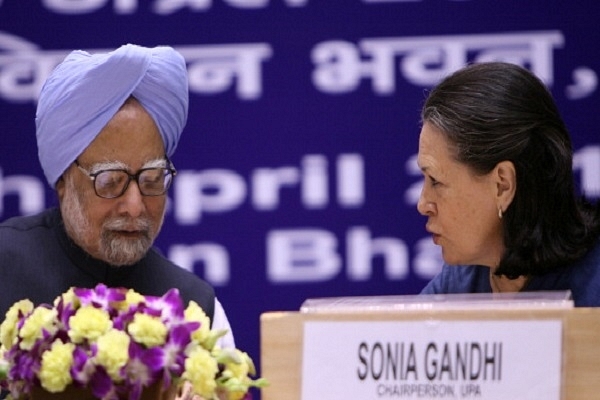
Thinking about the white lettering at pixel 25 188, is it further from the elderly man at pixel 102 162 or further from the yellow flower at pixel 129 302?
the yellow flower at pixel 129 302

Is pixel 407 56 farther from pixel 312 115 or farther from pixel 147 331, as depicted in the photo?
pixel 147 331

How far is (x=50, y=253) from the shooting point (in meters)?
2.91

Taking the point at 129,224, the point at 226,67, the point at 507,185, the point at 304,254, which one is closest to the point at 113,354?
the point at 129,224

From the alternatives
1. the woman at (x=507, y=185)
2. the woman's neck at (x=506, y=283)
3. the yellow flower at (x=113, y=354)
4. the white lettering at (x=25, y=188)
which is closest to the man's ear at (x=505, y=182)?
the woman at (x=507, y=185)

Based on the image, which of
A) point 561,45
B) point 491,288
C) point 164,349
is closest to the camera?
point 164,349

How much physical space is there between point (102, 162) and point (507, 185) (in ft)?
3.13

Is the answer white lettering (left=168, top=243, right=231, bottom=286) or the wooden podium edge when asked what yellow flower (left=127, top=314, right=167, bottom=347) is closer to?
the wooden podium edge

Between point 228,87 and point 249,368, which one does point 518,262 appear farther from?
point 228,87

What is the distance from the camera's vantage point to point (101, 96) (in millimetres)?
2727

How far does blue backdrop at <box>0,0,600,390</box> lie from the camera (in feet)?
12.9

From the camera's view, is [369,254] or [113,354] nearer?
[113,354]

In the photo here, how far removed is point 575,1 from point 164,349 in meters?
2.53

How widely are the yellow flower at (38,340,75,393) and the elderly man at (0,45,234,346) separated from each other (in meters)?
0.95

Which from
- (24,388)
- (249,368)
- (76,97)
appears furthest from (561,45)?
(24,388)
